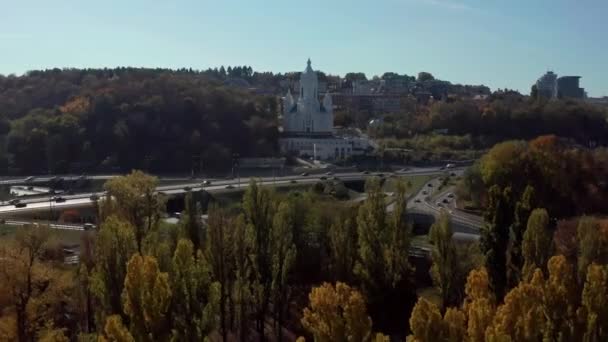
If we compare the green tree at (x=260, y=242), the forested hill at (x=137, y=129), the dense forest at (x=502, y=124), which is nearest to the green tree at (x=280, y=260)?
the green tree at (x=260, y=242)

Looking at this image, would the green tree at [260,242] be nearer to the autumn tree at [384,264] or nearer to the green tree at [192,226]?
the green tree at [192,226]

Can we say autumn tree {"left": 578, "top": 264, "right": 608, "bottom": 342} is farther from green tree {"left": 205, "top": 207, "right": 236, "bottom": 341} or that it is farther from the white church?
the white church

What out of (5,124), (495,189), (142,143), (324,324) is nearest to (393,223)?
(495,189)

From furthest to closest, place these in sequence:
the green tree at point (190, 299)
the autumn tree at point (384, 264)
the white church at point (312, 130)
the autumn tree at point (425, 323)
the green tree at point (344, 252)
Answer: the white church at point (312, 130)
the green tree at point (344, 252)
the autumn tree at point (384, 264)
the green tree at point (190, 299)
the autumn tree at point (425, 323)

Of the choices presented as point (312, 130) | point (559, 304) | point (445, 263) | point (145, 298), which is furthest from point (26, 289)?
point (312, 130)

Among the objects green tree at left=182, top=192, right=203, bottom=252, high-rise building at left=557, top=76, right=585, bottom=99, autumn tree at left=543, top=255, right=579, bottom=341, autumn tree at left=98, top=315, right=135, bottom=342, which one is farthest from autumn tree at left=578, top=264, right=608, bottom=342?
high-rise building at left=557, top=76, right=585, bottom=99

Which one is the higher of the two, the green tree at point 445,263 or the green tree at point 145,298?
the green tree at point 145,298

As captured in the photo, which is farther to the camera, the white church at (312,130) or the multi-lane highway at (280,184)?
the white church at (312,130)
